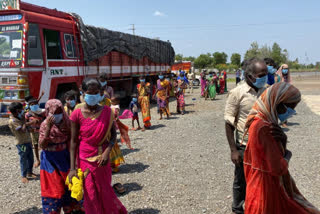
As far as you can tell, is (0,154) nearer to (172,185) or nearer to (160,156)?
(160,156)

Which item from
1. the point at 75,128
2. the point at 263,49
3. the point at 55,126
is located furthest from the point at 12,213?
the point at 263,49

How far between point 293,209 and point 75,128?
2.05 metres

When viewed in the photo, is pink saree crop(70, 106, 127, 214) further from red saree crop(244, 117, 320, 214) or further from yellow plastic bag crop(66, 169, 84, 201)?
red saree crop(244, 117, 320, 214)

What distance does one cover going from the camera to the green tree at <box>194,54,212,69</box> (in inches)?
2441

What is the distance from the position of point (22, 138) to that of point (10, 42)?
379cm

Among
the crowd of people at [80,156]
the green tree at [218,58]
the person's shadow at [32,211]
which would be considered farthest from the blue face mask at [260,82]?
the green tree at [218,58]

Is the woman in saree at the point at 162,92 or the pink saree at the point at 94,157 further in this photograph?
the woman in saree at the point at 162,92

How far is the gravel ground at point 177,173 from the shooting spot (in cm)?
369

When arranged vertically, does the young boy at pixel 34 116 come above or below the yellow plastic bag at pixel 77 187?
above

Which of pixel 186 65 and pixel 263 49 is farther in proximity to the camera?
pixel 263 49

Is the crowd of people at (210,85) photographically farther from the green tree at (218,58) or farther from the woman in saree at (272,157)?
the green tree at (218,58)

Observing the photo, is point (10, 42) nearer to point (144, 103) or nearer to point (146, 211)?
point (144, 103)

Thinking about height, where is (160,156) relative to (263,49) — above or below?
below

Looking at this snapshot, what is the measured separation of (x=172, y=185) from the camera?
4219 millimetres
